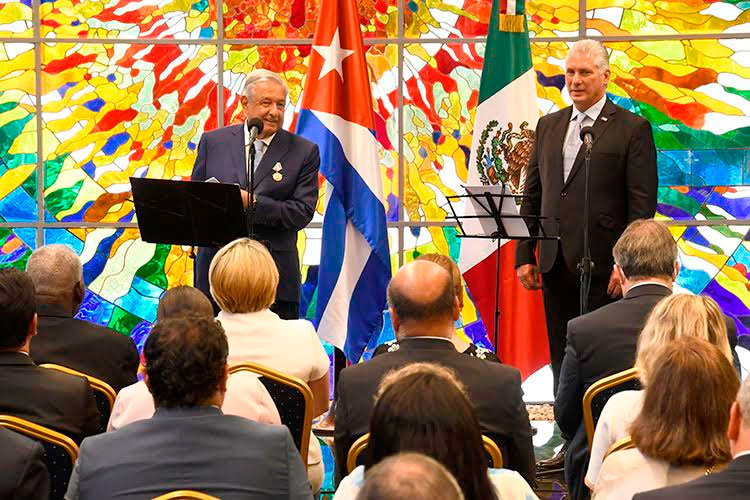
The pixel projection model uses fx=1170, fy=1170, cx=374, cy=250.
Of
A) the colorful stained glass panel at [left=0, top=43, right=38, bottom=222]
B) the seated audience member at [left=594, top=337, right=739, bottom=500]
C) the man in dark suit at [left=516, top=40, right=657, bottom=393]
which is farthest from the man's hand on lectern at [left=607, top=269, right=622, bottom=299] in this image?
the colorful stained glass panel at [left=0, top=43, right=38, bottom=222]

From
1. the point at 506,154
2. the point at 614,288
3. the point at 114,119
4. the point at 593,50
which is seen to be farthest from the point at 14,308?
the point at 114,119

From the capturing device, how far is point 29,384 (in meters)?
3.06

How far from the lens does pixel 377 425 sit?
1983mm

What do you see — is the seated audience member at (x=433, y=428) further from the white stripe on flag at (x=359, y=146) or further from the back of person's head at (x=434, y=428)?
the white stripe on flag at (x=359, y=146)

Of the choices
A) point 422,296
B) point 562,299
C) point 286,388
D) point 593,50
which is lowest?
point 562,299

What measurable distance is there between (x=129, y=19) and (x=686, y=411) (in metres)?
5.96

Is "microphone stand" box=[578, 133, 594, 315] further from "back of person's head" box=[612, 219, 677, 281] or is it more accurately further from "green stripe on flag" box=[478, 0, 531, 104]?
"green stripe on flag" box=[478, 0, 531, 104]

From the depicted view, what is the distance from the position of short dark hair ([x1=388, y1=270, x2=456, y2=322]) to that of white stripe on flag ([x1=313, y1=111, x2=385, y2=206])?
3372 millimetres

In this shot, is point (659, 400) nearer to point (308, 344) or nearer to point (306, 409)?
point (306, 409)

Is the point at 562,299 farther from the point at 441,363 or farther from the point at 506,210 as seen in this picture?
the point at 441,363

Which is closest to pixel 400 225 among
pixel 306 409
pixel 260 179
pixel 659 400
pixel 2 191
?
pixel 260 179

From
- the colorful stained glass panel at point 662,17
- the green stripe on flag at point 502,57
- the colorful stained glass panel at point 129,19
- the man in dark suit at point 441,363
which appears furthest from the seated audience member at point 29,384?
the colorful stained glass panel at point 662,17

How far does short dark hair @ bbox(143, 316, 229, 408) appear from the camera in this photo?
2.54 meters

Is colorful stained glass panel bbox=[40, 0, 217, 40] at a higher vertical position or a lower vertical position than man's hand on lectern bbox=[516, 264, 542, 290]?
higher
